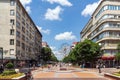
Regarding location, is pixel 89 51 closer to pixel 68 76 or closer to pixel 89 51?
pixel 89 51

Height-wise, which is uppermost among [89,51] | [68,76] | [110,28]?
[110,28]

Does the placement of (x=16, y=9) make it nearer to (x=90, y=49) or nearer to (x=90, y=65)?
(x=90, y=49)

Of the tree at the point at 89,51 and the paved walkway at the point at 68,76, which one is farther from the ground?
the tree at the point at 89,51

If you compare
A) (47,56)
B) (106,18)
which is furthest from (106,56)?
(47,56)

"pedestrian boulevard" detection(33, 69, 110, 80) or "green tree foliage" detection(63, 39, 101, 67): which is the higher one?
"green tree foliage" detection(63, 39, 101, 67)

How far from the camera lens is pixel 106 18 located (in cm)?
9212

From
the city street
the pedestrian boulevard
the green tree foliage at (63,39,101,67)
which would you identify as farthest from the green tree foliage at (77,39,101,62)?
the pedestrian boulevard

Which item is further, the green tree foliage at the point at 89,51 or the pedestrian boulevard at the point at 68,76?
the green tree foliage at the point at 89,51

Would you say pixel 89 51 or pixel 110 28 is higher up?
pixel 110 28

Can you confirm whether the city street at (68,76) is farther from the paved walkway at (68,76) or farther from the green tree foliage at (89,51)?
the green tree foliage at (89,51)

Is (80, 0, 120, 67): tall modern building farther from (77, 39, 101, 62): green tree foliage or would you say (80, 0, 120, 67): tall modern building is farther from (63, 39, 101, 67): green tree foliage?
(77, 39, 101, 62): green tree foliage

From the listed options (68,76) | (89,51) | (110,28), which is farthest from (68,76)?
(110,28)

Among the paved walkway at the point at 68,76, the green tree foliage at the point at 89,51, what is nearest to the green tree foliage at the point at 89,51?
the green tree foliage at the point at 89,51

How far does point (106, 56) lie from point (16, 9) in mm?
30932
